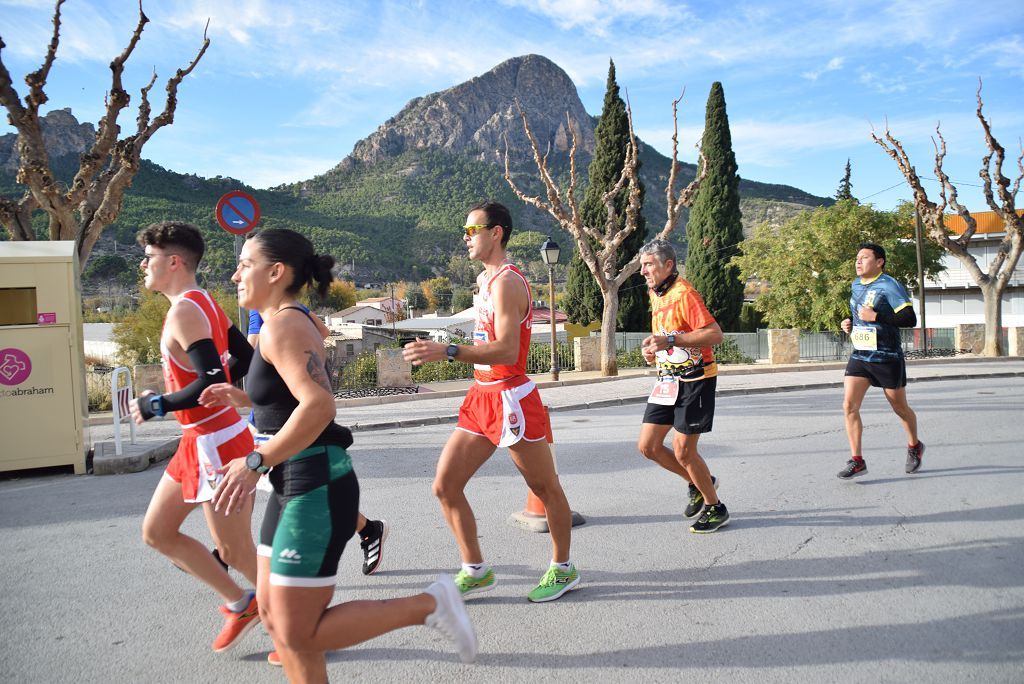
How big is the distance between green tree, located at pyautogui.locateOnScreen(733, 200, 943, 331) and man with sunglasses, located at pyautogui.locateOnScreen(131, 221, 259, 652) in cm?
2972

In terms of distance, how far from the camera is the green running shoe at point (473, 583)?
3.76 metres

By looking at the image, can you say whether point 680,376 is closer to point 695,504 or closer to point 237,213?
point 695,504

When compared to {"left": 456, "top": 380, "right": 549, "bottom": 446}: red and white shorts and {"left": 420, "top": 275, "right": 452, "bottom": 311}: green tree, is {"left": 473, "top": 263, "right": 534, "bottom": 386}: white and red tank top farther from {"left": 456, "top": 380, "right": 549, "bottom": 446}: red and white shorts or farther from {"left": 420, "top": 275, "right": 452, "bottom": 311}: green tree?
{"left": 420, "top": 275, "right": 452, "bottom": 311}: green tree

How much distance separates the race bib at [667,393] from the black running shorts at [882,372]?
2.13 metres

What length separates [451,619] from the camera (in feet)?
8.07

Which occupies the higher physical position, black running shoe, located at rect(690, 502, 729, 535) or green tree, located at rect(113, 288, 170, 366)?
green tree, located at rect(113, 288, 170, 366)

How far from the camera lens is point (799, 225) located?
33.0 meters

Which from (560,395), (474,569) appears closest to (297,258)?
(474,569)

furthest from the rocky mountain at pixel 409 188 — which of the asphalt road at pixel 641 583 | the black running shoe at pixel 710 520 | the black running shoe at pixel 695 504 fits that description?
the black running shoe at pixel 710 520

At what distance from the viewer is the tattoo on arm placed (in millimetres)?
2350

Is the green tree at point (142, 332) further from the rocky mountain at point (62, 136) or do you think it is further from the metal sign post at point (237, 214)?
the rocky mountain at point (62, 136)

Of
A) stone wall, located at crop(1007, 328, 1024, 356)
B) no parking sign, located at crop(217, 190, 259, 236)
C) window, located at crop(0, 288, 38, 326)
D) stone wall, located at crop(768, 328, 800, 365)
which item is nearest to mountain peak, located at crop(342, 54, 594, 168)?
stone wall, located at crop(1007, 328, 1024, 356)

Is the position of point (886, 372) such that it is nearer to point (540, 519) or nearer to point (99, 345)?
point (540, 519)

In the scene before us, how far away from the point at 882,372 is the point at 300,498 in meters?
5.27
